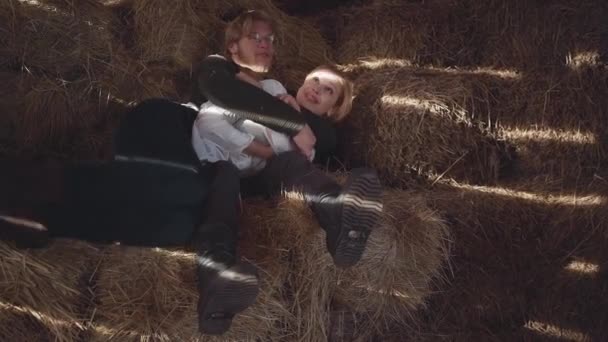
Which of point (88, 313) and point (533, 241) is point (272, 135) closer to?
point (88, 313)

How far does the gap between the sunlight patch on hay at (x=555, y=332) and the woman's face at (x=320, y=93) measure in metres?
1.05

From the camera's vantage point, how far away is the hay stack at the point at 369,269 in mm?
1768

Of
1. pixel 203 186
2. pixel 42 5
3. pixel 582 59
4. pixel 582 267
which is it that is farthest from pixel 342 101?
pixel 42 5

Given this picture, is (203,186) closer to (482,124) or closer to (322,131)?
(322,131)

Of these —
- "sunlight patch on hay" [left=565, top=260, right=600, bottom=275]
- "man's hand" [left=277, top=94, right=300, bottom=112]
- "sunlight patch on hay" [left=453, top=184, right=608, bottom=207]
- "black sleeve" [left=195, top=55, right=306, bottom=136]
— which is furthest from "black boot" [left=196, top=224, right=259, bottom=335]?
"sunlight patch on hay" [left=565, top=260, right=600, bottom=275]

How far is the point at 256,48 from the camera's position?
2.12 meters

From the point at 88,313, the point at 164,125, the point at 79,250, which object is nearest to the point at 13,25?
the point at 164,125

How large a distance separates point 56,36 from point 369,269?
144 cm

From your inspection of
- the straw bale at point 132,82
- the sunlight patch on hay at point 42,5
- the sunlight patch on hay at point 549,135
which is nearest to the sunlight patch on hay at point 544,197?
the sunlight patch on hay at point 549,135

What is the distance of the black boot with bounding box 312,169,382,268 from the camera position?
150 centimetres

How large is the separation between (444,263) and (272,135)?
74 centimetres

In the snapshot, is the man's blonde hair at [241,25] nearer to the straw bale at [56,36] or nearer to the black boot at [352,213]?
the straw bale at [56,36]

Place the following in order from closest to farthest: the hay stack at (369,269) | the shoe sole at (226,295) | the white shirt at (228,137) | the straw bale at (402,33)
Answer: the shoe sole at (226,295), the hay stack at (369,269), the white shirt at (228,137), the straw bale at (402,33)

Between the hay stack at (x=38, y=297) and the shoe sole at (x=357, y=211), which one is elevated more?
the shoe sole at (x=357, y=211)
